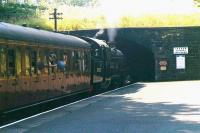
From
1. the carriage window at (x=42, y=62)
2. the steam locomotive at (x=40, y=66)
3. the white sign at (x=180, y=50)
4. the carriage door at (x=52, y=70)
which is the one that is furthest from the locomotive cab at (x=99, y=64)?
the white sign at (x=180, y=50)

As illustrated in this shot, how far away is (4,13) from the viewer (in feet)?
231

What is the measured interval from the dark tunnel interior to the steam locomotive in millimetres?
20058

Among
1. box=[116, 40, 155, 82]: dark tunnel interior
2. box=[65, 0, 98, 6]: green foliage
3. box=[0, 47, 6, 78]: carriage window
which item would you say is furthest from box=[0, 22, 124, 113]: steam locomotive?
box=[65, 0, 98, 6]: green foliage

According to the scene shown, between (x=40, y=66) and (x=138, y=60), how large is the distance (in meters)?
33.4

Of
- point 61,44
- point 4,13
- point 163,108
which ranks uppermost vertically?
point 4,13

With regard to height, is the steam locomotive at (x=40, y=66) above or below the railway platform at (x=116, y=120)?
above

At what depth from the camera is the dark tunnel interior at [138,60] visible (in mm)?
49250

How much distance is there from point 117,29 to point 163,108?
3024cm

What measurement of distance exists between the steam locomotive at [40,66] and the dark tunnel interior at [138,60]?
20.1 metres

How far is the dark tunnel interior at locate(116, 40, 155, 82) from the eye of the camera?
49.2 metres

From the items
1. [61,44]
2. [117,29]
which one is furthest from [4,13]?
[61,44]

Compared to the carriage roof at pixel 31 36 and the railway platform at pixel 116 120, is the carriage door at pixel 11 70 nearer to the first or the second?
the carriage roof at pixel 31 36

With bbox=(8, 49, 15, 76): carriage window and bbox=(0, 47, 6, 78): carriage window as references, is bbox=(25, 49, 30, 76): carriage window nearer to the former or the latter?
bbox=(8, 49, 15, 76): carriage window

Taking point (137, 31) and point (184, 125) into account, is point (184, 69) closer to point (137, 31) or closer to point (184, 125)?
point (137, 31)
